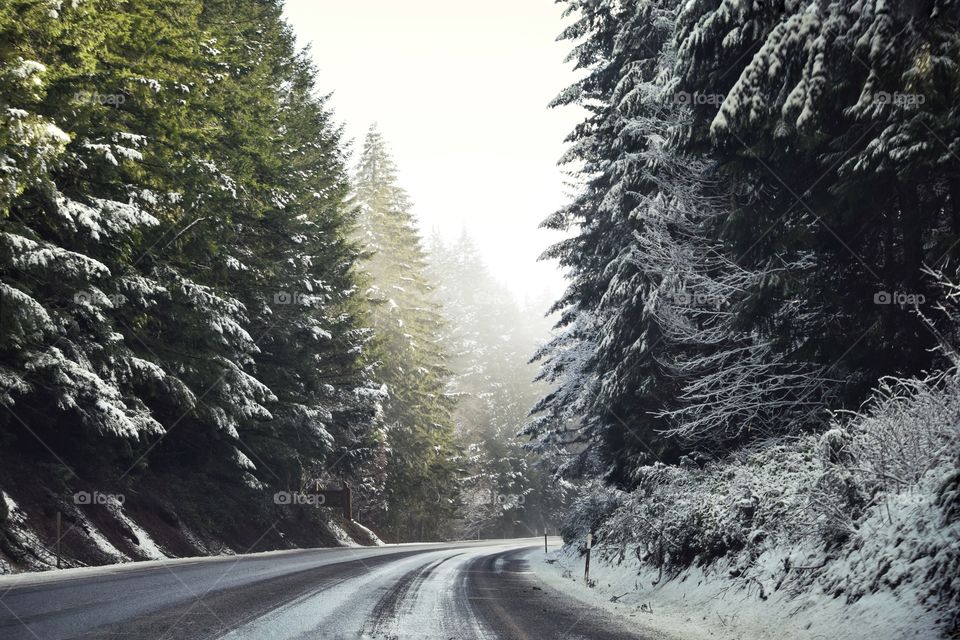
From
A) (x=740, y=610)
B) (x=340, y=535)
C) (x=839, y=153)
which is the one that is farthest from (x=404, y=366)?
(x=740, y=610)

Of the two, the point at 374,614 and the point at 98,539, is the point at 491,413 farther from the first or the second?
the point at 374,614

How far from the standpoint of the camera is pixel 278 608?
766 cm

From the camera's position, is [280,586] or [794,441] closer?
[280,586]

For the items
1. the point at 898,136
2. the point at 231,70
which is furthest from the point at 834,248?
the point at 231,70

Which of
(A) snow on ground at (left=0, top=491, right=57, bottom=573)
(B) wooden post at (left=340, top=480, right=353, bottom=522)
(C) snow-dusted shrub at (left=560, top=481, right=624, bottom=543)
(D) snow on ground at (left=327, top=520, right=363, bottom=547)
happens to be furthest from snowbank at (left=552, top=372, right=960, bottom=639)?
(B) wooden post at (left=340, top=480, right=353, bottom=522)

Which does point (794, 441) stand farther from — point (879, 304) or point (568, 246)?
point (568, 246)

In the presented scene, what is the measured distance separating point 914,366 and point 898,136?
3.31 m

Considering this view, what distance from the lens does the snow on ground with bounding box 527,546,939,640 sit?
5008 mm

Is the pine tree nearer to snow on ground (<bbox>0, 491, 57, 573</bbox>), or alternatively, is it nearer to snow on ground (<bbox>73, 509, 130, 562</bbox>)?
snow on ground (<bbox>73, 509, 130, 562</bbox>)

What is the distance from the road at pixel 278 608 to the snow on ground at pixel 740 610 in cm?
66

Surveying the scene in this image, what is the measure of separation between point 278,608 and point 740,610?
4.98 m

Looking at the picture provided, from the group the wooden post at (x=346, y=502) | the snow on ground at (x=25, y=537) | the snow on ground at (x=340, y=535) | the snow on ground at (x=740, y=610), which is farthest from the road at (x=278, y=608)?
the wooden post at (x=346, y=502)

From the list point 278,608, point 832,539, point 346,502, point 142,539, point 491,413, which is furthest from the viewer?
point 491,413

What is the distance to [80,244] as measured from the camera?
46.9ft
